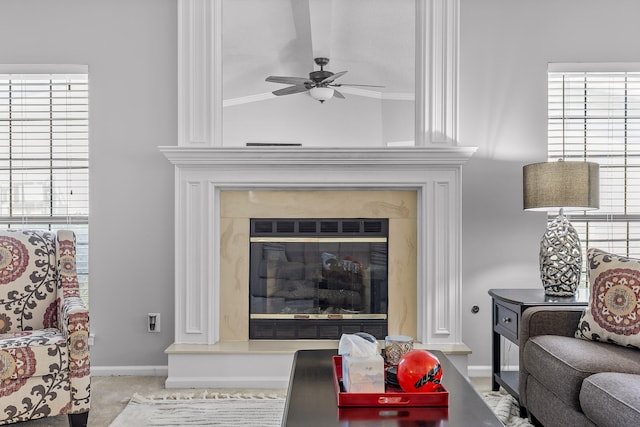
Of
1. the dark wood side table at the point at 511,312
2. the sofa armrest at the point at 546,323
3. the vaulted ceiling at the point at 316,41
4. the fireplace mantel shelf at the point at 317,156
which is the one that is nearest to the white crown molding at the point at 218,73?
the fireplace mantel shelf at the point at 317,156

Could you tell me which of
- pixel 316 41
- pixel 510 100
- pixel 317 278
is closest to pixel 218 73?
pixel 316 41

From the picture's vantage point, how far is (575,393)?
2.00m

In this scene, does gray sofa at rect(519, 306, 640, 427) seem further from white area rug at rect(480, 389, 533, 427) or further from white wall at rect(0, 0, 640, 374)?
white wall at rect(0, 0, 640, 374)

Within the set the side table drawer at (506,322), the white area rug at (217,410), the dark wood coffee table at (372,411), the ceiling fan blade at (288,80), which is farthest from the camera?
the ceiling fan blade at (288,80)

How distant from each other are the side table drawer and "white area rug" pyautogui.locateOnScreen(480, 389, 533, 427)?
0.35 m

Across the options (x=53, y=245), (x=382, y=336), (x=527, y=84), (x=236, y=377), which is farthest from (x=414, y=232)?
(x=53, y=245)

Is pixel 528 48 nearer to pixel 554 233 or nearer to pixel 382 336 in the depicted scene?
pixel 554 233

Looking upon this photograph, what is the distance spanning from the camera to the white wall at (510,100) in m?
3.43

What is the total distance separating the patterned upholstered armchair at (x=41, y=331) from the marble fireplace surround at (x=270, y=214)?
28.7 inches

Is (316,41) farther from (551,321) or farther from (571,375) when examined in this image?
(571,375)

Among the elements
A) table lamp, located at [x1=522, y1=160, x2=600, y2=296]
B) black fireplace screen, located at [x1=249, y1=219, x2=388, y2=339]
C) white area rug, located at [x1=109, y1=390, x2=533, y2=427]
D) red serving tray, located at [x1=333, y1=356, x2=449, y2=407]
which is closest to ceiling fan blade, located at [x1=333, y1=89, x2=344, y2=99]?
black fireplace screen, located at [x1=249, y1=219, x2=388, y2=339]

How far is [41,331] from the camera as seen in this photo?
258 centimetres

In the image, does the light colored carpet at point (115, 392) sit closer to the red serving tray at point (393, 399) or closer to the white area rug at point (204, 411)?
the white area rug at point (204, 411)

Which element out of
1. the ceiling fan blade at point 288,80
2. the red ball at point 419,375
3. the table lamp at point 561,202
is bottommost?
the red ball at point 419,375
